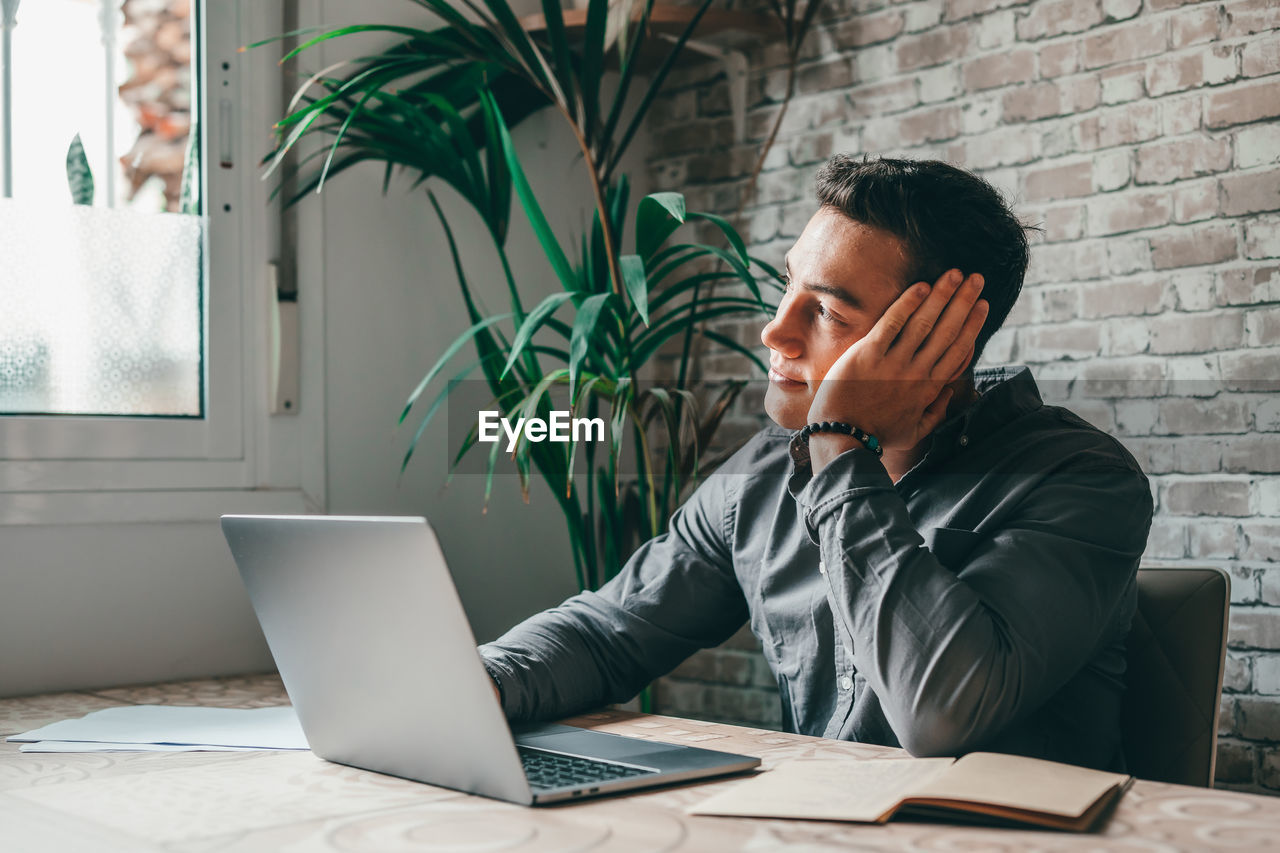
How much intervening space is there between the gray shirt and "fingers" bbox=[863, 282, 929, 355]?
0.51 feet

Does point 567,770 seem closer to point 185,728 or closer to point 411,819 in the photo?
point 411,819

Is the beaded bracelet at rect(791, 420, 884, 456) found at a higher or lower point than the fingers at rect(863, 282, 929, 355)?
lower

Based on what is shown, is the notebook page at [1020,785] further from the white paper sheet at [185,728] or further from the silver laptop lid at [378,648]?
the white paper sheet at [185,728]

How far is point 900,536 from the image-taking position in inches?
47.9

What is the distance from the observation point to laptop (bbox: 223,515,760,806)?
93 cm

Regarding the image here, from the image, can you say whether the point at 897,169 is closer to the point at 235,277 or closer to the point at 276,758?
the point at 276,758

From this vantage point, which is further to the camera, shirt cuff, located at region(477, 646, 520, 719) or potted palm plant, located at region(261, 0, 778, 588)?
potted palm plant, located at region(261, 0, 778, 588)

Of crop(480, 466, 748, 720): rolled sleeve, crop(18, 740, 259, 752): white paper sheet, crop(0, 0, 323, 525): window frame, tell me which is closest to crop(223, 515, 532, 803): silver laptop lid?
crop(18, 740, 259, 752): white paper sheet

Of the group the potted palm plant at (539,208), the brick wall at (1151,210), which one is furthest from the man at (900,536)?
the brick wall at (1151,210)

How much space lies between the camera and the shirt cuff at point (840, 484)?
1265mm

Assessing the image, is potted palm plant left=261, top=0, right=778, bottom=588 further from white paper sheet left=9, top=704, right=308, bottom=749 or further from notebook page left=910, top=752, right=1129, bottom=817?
notebook page left=910, top=752, right=1129, bottom=817

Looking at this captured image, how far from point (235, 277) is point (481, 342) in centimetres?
50

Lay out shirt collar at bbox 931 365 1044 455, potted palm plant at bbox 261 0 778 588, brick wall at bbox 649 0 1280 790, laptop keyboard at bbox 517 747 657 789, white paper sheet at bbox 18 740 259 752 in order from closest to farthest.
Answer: laptop keyboard at bbox 517 747 657 789, white paper sheet at bbox 18 740 259 752, shirt collar at bbox 931 365 1044 455, brick wall at bbox 649 0 1280 790, potted palm plant at bbox 261 0 778 588

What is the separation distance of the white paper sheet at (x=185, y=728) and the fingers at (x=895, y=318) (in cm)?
80
